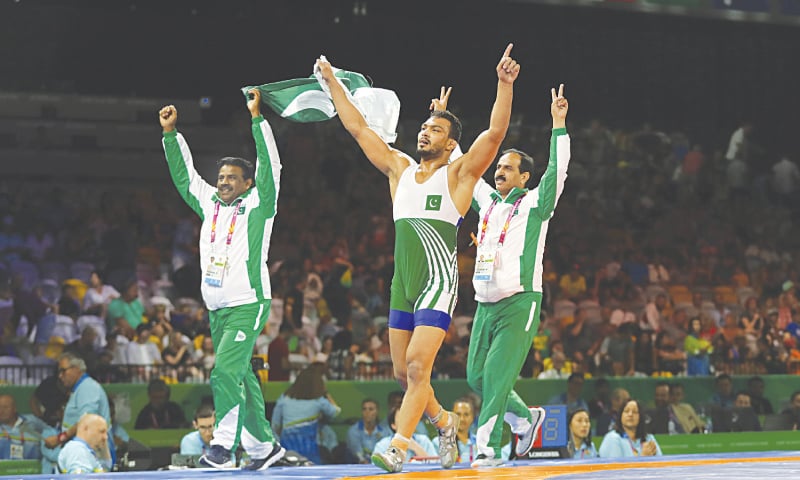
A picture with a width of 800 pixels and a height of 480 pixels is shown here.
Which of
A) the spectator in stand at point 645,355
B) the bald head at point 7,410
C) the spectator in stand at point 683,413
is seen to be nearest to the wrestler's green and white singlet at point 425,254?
the bald head at point 7,410

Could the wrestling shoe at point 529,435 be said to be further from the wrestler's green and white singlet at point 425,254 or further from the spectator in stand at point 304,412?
the spectator in stand at point 304,412

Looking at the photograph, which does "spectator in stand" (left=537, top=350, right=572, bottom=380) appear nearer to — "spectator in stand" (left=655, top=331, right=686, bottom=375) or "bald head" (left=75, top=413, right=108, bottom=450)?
"spectator in stand" (left=655, top=331, right=686, bottom=375)

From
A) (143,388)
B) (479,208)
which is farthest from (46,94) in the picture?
(479,208)

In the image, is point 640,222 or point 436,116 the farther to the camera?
point 640,222

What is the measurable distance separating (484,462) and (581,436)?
11.9ft

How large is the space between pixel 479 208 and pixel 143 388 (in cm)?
453

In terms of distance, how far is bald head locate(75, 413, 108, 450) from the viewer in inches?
420

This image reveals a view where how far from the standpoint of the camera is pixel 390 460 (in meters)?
8.08

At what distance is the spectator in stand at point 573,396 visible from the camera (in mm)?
13492

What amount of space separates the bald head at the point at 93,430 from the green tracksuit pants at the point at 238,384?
1978 mm

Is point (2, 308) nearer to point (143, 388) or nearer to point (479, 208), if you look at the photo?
point (143, 388)

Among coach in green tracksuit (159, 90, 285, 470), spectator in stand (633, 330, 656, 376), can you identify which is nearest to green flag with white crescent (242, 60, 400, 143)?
coach in green tracksuit (159, 90, 285, 470)

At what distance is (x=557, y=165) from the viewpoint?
911 cm

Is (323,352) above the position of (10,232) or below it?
below
